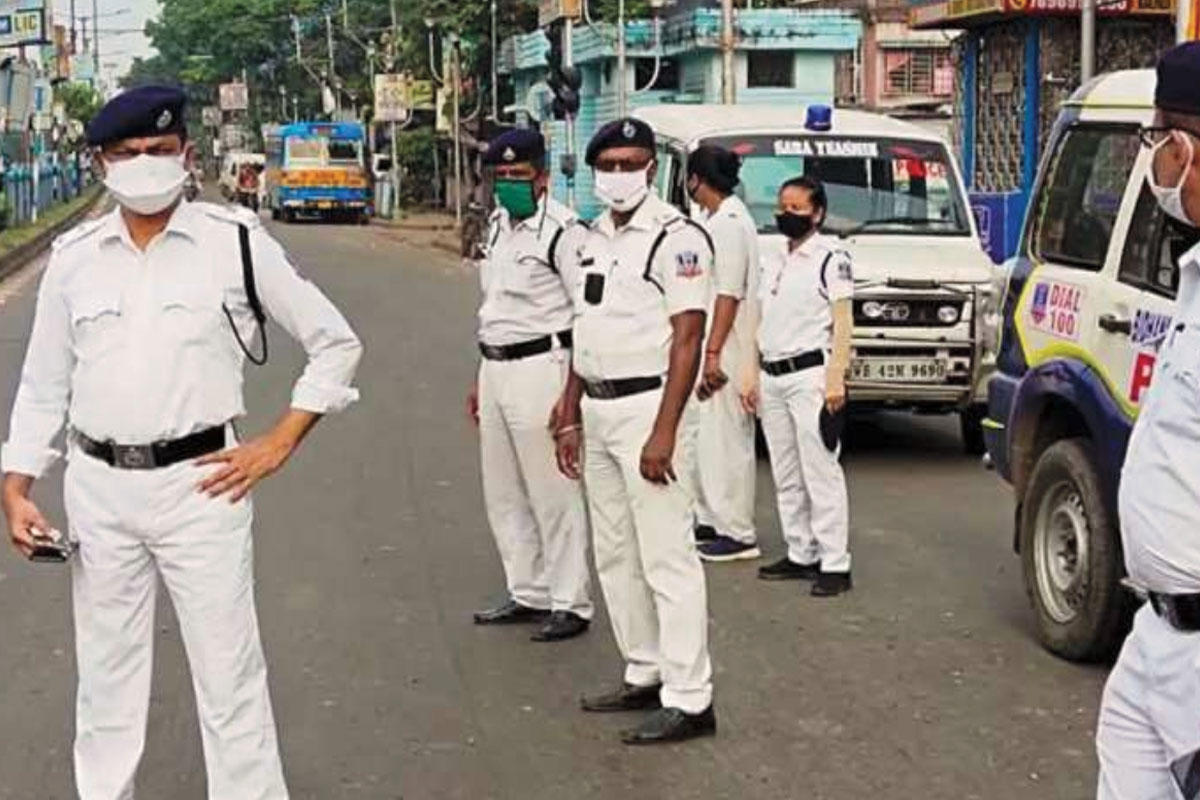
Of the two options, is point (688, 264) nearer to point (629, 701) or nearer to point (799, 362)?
point (629, 701)

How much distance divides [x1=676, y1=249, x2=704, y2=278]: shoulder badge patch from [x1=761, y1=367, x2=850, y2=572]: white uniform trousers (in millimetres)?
2303

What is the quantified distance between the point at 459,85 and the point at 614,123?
4011 cm

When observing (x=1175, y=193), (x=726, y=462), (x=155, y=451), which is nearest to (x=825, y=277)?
(x=726, y=462)

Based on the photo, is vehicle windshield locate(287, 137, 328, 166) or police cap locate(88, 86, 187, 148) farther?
vehicle windshield locate(287, 137, 328, 166)

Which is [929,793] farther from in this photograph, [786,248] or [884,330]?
[884,330]

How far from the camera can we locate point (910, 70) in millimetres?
43188

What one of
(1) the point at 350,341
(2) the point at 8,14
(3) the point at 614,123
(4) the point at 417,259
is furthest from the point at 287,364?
(2) the point at 8,14

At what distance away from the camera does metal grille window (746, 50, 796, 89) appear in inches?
1515

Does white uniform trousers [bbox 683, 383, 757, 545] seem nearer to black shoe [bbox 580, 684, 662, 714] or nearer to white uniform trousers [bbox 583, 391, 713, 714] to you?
black shoe [bbox 580, 684, 662, 714]

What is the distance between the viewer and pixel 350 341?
15.1 feet

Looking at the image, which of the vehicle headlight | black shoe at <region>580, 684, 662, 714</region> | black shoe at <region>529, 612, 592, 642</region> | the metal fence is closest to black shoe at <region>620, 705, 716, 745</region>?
black shoe at <region>580, 684, 662, 714</region>

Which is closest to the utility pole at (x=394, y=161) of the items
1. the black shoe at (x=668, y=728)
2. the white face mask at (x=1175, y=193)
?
the black shoe at (x=668, y=728)

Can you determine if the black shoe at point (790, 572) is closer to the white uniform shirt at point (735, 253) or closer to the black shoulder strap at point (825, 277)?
the white uniform shirt at point (735, 253)

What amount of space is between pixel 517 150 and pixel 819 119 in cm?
527
